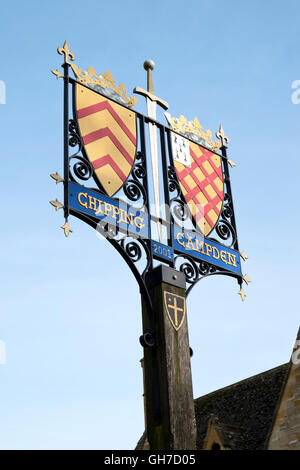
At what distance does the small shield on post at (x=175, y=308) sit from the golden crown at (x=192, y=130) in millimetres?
2250

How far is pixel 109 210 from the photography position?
6117 mm

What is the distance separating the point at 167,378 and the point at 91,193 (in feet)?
5.95

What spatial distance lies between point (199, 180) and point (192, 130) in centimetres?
64

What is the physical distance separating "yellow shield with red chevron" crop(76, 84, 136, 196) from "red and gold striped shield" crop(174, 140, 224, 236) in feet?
2.54

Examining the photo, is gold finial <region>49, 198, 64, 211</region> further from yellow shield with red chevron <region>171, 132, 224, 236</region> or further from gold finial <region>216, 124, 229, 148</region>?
gold finial <region>216, 124, 229, 148</region>

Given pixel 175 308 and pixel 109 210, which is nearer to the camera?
pixel 175 308

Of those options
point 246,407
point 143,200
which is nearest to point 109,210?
point 143,200

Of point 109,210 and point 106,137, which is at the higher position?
point 106,137

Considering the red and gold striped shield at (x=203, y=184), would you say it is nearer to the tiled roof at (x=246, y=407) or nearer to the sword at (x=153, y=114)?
the sword at (x=153, y=114)

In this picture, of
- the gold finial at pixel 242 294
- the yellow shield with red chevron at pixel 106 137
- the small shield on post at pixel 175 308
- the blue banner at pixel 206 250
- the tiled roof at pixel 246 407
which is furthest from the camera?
the tiled roof at pixel 246 407

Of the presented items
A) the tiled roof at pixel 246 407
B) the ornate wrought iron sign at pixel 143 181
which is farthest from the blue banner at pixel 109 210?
the tiled roof at pixel 246 407

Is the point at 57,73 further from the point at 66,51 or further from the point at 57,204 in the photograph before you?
the point at 57,204

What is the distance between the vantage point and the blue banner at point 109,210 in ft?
19.3

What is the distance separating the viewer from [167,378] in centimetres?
548
